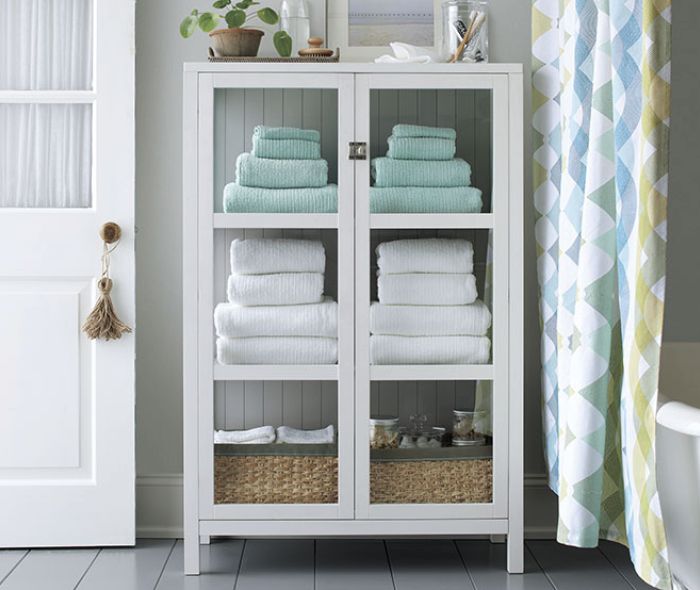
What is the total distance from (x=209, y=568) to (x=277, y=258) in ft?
2.91

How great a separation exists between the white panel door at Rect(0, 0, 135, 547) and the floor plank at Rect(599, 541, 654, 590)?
1.41 metres

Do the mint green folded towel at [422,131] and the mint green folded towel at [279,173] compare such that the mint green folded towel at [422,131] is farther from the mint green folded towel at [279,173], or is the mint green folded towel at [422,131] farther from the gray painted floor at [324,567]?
the gray painted floor at [324,567]

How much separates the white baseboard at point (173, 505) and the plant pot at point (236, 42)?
4.24 ft

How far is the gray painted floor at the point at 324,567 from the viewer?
2461 mm

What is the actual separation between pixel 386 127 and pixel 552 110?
1.54ft

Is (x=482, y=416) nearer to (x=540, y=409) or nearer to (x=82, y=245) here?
(x=540, y=409)

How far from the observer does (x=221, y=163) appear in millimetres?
2486

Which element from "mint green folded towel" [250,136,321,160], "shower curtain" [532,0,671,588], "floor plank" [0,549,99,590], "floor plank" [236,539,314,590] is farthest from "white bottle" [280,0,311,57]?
"floor plank" [0,549,99,590]

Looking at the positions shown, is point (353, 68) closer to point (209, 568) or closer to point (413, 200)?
point (413, 200)

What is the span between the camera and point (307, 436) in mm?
2557

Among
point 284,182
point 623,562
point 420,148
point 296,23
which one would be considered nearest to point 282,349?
point 284,182

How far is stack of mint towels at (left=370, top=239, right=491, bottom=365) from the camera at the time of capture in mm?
2510

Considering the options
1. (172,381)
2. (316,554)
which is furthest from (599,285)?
(172,381)

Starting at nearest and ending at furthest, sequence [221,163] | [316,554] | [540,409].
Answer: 1. [221,163]
2. [316,554]
3. [540,409]
